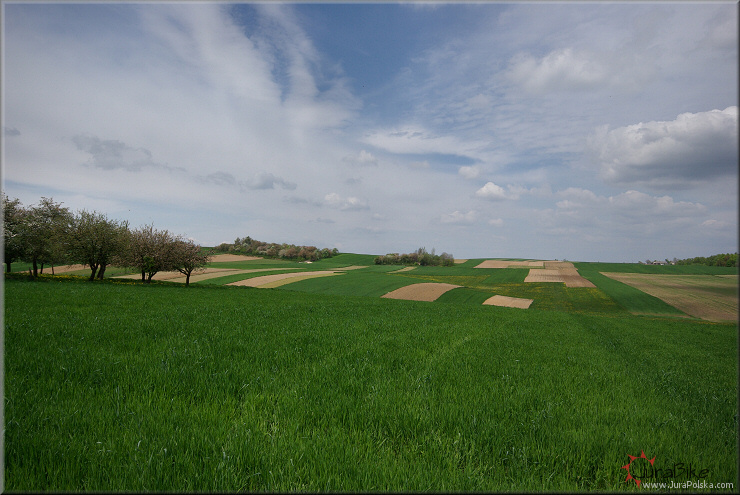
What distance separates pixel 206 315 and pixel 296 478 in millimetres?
11592

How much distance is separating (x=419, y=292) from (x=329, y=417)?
4541cm

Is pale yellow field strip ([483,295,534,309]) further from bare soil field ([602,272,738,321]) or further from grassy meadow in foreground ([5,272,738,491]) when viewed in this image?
grassy meadow in foreground ([5,272,738,491])

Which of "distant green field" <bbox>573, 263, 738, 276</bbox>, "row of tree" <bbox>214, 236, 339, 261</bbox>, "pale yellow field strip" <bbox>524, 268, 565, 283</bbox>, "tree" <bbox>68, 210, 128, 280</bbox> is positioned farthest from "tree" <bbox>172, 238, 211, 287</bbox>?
"distant green field" <bbox>573, 263, 738, 276</bbox>

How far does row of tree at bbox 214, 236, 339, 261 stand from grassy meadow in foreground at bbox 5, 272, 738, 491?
11162 centimetres

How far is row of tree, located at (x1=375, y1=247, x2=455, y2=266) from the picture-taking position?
371 ft

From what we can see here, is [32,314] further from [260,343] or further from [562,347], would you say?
[562,347]

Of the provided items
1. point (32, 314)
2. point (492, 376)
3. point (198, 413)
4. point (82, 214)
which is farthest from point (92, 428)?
point (82, 214)

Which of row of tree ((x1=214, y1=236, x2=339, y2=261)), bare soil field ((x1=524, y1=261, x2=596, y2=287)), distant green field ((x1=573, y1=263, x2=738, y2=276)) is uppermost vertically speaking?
row of tree ((x1=214, y1=236, x2=339, y2=261))

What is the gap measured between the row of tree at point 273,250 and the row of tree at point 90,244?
2881 inches

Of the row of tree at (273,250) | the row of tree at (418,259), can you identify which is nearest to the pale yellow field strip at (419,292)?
the row of tree at (418,259)

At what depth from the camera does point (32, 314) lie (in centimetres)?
1200

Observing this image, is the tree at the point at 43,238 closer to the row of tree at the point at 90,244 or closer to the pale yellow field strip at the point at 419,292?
the row of tree at the point at 90,244

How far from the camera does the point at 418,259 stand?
383 ft

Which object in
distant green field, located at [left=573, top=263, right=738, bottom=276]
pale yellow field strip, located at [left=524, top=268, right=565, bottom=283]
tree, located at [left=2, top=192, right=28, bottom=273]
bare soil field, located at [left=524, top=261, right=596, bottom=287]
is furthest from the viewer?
distant green field, located at [left=573, top=263, right=738, bottom=276]
